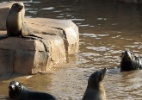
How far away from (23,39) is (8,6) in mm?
1901

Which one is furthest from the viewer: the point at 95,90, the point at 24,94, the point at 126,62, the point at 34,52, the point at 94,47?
the point at 94,47

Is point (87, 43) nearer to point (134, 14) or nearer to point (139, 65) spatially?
point (139, 65)

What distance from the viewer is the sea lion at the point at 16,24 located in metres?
10.4

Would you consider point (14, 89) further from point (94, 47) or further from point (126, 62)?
point (94, 47)

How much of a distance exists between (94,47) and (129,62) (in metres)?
2.29

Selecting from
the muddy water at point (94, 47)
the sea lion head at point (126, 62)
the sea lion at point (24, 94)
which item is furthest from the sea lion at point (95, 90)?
the sea lion head at point (126, 62)

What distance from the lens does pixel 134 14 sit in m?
18.0

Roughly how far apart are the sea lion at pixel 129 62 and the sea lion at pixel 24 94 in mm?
2946

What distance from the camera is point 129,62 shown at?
10445mm

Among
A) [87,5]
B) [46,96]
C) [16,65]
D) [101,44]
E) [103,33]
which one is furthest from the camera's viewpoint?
[87,5]

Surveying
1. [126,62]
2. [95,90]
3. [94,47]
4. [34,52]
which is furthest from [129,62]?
[95,90]

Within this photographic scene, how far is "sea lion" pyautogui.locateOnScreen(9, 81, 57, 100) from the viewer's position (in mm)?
7714

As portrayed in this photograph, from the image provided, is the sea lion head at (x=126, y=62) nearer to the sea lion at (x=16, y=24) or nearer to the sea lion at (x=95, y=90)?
the sea lion at (x=16, y=24)

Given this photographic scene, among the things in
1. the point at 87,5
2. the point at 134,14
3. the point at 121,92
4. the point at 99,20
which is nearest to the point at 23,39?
the point at 121,92
